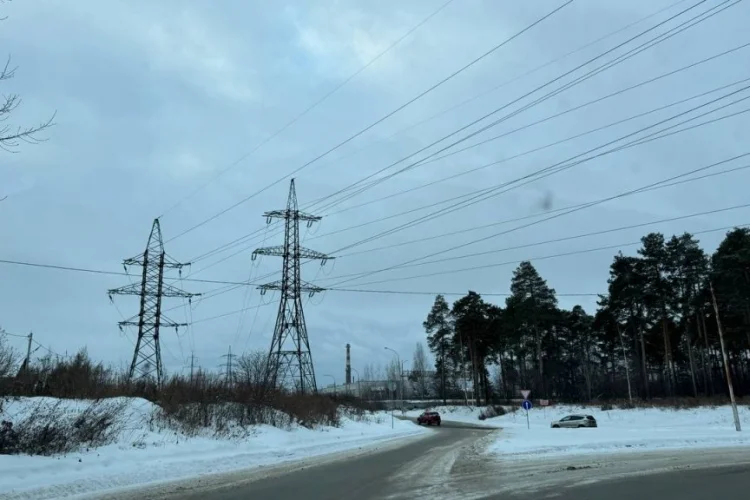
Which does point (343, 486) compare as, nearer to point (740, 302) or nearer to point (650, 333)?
point (740, 302)

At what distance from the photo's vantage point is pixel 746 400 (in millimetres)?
51875

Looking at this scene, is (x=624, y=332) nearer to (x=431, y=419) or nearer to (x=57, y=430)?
(x=431, y=419)

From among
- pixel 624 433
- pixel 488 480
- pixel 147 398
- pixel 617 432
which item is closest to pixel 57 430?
pixel 147 398

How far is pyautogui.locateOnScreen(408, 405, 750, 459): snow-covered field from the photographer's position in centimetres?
2628

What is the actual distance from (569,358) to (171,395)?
82.9m

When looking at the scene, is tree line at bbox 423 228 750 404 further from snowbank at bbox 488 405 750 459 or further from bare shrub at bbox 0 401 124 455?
bare shrub at bbox 0 401 124 455

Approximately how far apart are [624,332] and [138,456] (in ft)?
235

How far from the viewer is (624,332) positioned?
77562 millimetres

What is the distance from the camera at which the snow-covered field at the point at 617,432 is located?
26.3m

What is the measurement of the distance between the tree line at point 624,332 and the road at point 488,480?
125 feet

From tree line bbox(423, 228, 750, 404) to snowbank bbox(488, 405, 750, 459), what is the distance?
8.59m

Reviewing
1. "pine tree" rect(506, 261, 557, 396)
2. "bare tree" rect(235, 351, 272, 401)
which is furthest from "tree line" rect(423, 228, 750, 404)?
"bare tree" rect(235, 351, 272, 401)

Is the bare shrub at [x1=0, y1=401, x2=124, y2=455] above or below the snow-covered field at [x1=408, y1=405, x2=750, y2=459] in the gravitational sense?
above

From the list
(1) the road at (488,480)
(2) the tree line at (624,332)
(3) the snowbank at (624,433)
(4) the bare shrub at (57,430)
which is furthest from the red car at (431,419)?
(4) the bare shrub at (57,430)
